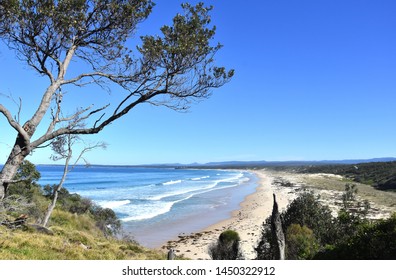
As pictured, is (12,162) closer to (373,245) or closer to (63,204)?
(373,245)

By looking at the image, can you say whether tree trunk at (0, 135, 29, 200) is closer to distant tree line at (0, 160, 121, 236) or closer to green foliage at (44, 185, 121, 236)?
distant tree line at (0, 160, 121, 236)

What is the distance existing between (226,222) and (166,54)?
26.0 m

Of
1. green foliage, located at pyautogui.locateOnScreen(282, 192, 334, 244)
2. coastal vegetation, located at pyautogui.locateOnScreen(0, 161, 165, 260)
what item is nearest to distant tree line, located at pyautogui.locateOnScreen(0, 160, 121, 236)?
coastal vegetation, located at pyautogui.locateOnScreen(0, 161, 165, 260)

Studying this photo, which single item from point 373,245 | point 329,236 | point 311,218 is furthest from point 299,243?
point 373,245

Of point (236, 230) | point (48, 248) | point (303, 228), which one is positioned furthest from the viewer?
point (236, 230)

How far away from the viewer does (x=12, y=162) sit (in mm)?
5004

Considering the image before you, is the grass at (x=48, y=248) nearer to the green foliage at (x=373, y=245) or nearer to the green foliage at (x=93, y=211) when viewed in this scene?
the green foliage at (x=373, y=245)

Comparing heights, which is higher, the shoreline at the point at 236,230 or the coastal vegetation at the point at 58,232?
the coastal vegetation at the point at 58,232

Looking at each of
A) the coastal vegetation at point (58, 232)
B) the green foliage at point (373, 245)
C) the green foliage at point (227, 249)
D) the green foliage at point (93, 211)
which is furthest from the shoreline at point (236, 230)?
the green foliage at point (373, 245)

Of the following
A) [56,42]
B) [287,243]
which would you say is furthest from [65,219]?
[56,42]

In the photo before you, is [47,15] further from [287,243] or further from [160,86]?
[287,243]

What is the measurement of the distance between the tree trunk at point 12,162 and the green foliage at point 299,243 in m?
10.1

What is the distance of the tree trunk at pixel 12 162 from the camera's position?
4932mm

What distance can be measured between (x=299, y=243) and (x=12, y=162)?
1133 cm
